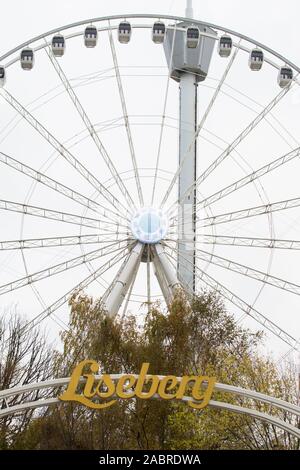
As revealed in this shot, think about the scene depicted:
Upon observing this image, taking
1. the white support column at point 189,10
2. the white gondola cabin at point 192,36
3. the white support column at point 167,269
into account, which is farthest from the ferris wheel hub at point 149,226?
the white support column at point 189,10

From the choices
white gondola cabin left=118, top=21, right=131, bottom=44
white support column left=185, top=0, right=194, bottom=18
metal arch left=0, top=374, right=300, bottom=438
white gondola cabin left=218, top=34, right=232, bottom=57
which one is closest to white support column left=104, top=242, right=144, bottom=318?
metal arch left=0, top=374, right=300, bottom=438

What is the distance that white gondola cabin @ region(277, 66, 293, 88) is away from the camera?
116ft

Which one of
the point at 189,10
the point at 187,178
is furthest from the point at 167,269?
the point at 189,10

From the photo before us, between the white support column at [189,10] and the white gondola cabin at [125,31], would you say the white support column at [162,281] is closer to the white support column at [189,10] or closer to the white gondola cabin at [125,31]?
the white gondola cabin at [125,31]

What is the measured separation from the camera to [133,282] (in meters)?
33.2

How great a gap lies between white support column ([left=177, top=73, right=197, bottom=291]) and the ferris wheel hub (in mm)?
755

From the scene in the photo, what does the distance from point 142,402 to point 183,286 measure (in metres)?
4.06

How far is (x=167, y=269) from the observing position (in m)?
32.8

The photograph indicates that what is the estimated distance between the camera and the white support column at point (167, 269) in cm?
3231

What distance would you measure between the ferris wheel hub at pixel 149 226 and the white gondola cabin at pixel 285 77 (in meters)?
6.50

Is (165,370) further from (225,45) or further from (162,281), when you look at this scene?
(225,45)

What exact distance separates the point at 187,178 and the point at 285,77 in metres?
6.42

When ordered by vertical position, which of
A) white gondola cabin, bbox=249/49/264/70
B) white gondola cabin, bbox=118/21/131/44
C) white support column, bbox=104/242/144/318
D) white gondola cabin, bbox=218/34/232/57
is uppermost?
white gondola cabin, bbox=118/21/131/44

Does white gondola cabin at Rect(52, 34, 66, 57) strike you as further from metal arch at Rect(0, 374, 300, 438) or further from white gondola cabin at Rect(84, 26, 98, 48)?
metal arch at Rect(0, 374, 300, 438)
